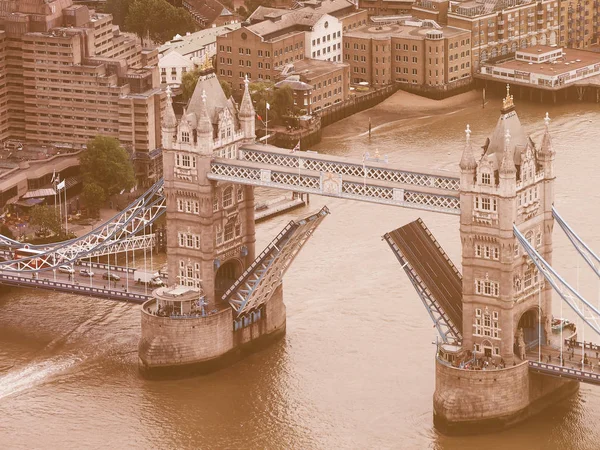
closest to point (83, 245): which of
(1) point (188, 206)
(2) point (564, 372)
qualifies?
(1) point (188, 206)

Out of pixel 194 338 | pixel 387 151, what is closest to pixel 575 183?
pixel 387 151

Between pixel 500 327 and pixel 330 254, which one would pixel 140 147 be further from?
pixel 500 327

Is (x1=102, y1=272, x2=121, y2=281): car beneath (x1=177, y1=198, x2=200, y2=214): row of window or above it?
beneath

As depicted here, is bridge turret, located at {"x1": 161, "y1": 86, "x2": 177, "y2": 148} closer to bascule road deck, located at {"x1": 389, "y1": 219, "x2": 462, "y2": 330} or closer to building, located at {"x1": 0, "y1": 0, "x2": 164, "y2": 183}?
bascule road deck, located at {"x1": 389, "y1": 219, "x2": 462, "y2": 330}

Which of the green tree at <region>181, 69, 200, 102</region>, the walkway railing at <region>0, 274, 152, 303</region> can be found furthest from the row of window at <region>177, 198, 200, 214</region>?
the green tree at <region>181, 69, 200, 102</region>

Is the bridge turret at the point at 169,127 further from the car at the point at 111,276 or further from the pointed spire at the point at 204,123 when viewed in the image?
the car at the point at 111,276

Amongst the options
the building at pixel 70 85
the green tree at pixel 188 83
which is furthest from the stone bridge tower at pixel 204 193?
the green tree at pixel 188 83
